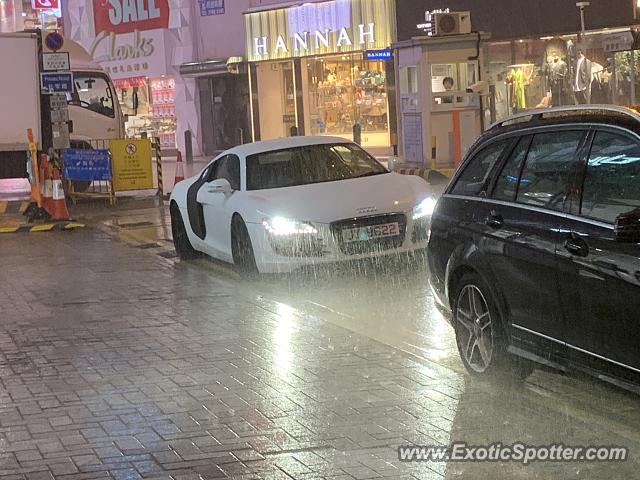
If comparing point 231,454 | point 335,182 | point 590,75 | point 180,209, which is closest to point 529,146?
point 231,454

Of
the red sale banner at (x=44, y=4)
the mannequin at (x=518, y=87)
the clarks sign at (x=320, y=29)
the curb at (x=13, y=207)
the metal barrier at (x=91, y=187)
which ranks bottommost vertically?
the curb at (x=13, y=207)

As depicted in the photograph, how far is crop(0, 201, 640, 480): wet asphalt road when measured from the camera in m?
5.95

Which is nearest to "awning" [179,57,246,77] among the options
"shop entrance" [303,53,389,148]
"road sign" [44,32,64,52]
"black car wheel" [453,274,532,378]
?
"shop entrance" [303,53,389,148]

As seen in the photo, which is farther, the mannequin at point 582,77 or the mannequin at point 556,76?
the mannequin at point 556,76

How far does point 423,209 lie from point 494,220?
4.52 metres

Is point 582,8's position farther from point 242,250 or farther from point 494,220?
point 494,220

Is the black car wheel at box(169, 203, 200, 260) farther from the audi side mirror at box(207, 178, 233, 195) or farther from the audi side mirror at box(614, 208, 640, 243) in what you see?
the audi side mirror at box(614, 208, 640, 243)

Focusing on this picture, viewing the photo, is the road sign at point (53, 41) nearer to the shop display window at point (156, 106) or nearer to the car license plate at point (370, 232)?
the car license plate at point (370, 232)

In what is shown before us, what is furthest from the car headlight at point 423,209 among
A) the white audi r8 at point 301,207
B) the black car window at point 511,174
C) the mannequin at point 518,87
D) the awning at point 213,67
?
the awning at point 213,67

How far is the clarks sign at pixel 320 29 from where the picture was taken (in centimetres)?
3216

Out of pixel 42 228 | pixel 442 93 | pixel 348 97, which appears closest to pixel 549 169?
→ pixel 42 228

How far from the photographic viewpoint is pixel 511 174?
278 inches

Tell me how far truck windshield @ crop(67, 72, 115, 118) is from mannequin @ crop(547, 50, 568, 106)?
35.1 ft

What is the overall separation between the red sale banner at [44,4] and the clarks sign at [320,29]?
14.1 meters
